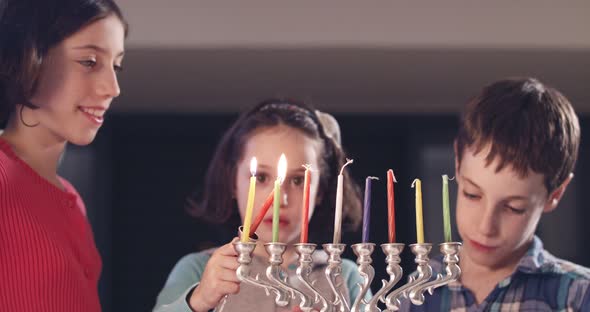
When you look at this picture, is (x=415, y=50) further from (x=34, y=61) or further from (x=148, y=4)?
(x=34, y=61)

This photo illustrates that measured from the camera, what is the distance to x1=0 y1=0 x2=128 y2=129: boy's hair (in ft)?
4.88

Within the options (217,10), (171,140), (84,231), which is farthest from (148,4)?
(84,231)

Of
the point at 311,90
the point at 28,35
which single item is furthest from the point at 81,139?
the point at 311,90

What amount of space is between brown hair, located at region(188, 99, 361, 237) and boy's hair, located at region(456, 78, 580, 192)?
29 cm

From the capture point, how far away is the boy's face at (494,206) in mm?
1708

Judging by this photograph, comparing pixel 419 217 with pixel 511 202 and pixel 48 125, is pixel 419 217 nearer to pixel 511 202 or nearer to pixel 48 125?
pixel 511 202

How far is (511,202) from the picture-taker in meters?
→ 1.72

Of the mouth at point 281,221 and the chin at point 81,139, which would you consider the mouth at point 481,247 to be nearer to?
the mouth at point 281,221

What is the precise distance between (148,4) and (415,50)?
743mm

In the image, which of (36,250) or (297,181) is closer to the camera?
(36,250)

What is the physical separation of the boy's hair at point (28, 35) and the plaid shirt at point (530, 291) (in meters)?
0.83

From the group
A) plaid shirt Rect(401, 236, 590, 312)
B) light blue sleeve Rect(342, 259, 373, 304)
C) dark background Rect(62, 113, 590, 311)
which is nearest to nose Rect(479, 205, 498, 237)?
plaid shirt Rect(401, 236, 590, 312)

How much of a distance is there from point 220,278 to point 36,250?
33 centimetres

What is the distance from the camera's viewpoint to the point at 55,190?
62.0 inches
